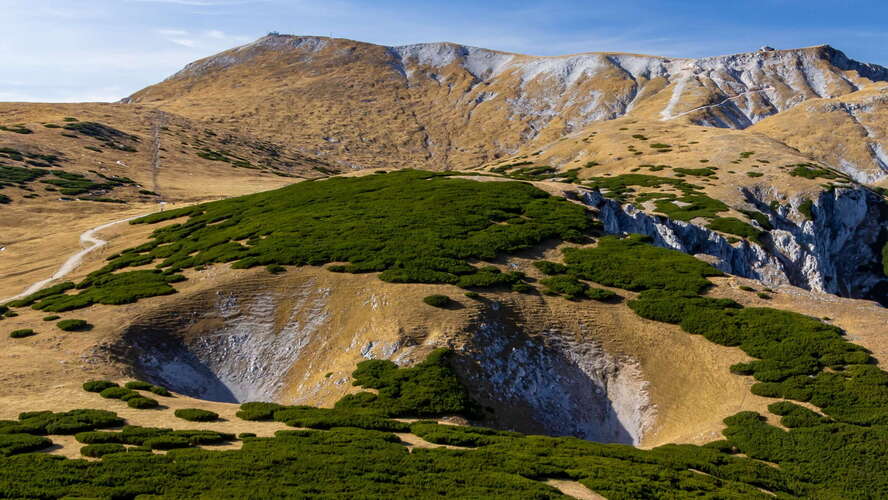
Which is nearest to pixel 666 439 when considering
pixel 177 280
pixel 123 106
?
pixel 177 280

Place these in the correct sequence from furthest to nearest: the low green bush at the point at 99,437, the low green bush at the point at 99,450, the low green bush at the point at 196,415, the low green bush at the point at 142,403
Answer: the low green bush at the point at 142,403
the low green bush at the point at 196,415
the low green bush at the point at 99,437
the low green bush at the point at 99,450

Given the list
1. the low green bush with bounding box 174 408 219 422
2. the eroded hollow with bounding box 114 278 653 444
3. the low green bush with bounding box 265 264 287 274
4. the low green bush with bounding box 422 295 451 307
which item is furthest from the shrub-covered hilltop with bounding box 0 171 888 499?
the low green bush with bounding box 422 295 451 307

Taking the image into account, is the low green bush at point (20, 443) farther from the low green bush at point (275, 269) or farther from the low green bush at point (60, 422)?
the low green bush at point (275, 269)

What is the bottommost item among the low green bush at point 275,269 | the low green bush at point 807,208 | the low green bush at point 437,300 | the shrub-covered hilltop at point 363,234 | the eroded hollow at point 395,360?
the eroded hollow at point 395,360

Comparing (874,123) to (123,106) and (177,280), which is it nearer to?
(177,280)

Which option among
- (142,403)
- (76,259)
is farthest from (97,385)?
(76,259)

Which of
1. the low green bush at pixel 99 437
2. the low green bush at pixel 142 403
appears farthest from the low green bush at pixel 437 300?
the low green bush at pixel 99 437
